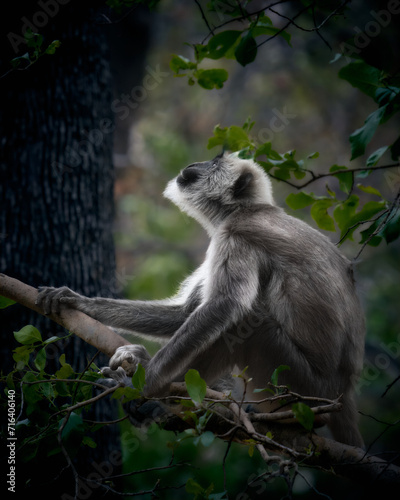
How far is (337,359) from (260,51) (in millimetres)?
12666

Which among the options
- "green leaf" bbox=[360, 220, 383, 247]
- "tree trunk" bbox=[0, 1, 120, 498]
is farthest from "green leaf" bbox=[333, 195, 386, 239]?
"tree trunk" bbox=[0, 1, 120, 498]

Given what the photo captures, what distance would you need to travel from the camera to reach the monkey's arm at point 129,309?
3219 millimetres

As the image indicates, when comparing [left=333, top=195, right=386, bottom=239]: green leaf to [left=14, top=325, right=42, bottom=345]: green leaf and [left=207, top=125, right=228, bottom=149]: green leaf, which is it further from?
[left=14, top=325, right=42, bottom=345]: green leaf

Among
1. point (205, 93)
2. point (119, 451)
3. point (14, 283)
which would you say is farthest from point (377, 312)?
point (205, 93)

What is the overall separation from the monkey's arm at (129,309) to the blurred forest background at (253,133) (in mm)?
4853

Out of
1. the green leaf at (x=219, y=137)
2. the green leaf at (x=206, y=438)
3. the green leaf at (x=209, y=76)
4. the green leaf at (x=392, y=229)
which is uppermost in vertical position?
the green leaf at (x=209, y=76)

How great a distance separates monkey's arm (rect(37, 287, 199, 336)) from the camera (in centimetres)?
322

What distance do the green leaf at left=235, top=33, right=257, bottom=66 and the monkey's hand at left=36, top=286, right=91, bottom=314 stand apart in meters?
1.84

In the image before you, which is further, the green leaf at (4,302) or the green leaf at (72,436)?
the green leaf at (4,302)

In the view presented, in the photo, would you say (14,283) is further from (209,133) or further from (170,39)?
(170,39)

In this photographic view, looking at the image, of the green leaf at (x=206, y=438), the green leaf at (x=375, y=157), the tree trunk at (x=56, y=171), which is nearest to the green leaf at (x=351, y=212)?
the green leaf at (x=375, y=157)

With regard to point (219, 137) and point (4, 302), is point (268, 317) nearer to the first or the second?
point (219, 137)

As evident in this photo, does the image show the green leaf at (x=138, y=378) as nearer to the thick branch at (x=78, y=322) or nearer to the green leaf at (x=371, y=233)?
the thick branch at (x=78, y=322)

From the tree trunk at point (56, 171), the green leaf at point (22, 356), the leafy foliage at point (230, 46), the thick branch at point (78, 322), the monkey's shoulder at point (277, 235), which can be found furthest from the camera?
the tree trunk at point (56, 171)
